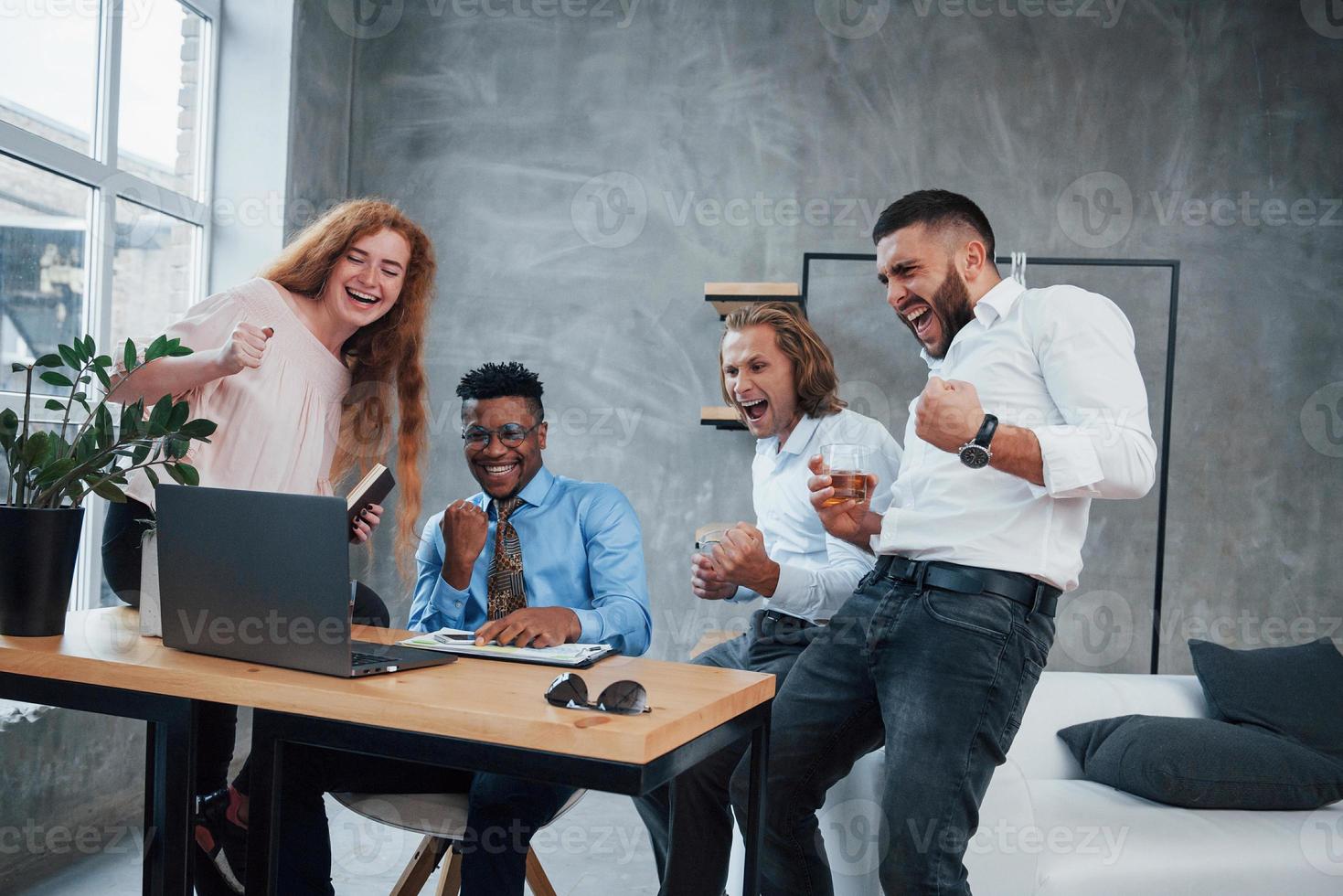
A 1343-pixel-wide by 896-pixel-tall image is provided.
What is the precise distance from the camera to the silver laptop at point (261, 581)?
1.32 meters

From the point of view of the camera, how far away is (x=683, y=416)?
4145 millimetres

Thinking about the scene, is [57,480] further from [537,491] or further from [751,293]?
[751,293]

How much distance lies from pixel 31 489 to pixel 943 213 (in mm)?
1600

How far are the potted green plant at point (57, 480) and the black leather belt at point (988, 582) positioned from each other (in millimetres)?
1184

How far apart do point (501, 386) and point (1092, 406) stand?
1185 millimetres

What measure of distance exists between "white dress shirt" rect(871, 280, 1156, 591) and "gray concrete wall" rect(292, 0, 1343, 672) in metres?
2.26

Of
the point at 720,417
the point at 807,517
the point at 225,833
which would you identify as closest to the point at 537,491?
the point at 807,517

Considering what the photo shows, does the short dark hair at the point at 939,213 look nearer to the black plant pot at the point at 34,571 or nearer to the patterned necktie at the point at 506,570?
the patterned necktie at the point at 506,570

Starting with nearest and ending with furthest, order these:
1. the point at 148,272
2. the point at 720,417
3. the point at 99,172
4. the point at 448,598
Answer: the point at 448,598 → the point at 99,172 → the point at 148,272 → the point at 720,417

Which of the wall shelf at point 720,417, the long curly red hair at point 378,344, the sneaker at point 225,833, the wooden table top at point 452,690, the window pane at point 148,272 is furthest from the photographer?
the wall shelf at point 720,417

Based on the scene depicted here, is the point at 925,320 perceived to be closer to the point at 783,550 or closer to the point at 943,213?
the point at 943,213

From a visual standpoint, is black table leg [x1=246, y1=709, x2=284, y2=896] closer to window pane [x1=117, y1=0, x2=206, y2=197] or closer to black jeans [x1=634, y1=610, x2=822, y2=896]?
black jeans [x1=634, y1=610, x2=822, y2=896]

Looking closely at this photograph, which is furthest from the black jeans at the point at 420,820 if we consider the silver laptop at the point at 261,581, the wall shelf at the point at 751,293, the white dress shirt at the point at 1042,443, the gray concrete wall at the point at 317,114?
the gray concrete wall at the point at 317,114

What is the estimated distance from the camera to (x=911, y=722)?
1.67 meters
